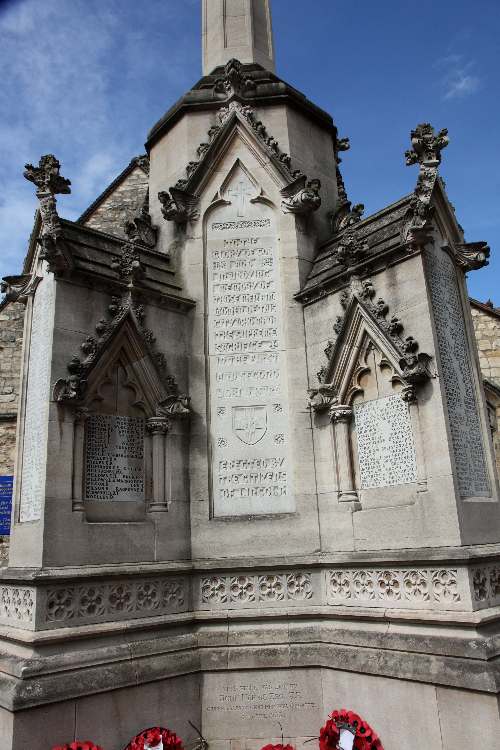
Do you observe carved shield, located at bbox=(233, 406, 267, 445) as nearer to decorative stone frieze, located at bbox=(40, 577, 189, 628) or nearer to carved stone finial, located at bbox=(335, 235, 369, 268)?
decorative stone frieze, located at bbox=(40, 577, 189, 628)

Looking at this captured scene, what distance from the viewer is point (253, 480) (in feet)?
24.0

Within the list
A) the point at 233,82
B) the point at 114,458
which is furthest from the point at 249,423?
the point at 233,82

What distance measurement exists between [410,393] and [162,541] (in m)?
3.16

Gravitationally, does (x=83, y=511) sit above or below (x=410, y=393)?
below

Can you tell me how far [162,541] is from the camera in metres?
6.84

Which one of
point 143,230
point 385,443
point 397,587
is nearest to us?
point 397,587

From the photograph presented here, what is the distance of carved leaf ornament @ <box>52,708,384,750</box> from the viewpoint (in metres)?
5.54

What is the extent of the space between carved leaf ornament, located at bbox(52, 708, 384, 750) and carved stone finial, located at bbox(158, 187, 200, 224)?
603cm

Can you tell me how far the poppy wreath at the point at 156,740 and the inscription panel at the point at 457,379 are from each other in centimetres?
353

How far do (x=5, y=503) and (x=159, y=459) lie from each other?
25.7 ft

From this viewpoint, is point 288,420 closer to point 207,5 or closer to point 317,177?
point 317,177

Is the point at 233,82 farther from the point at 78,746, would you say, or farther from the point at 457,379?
the point at 78,746

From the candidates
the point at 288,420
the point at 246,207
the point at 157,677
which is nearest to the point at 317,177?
the point at 246,207

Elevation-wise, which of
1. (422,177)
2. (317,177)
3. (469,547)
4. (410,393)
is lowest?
(469,547)
